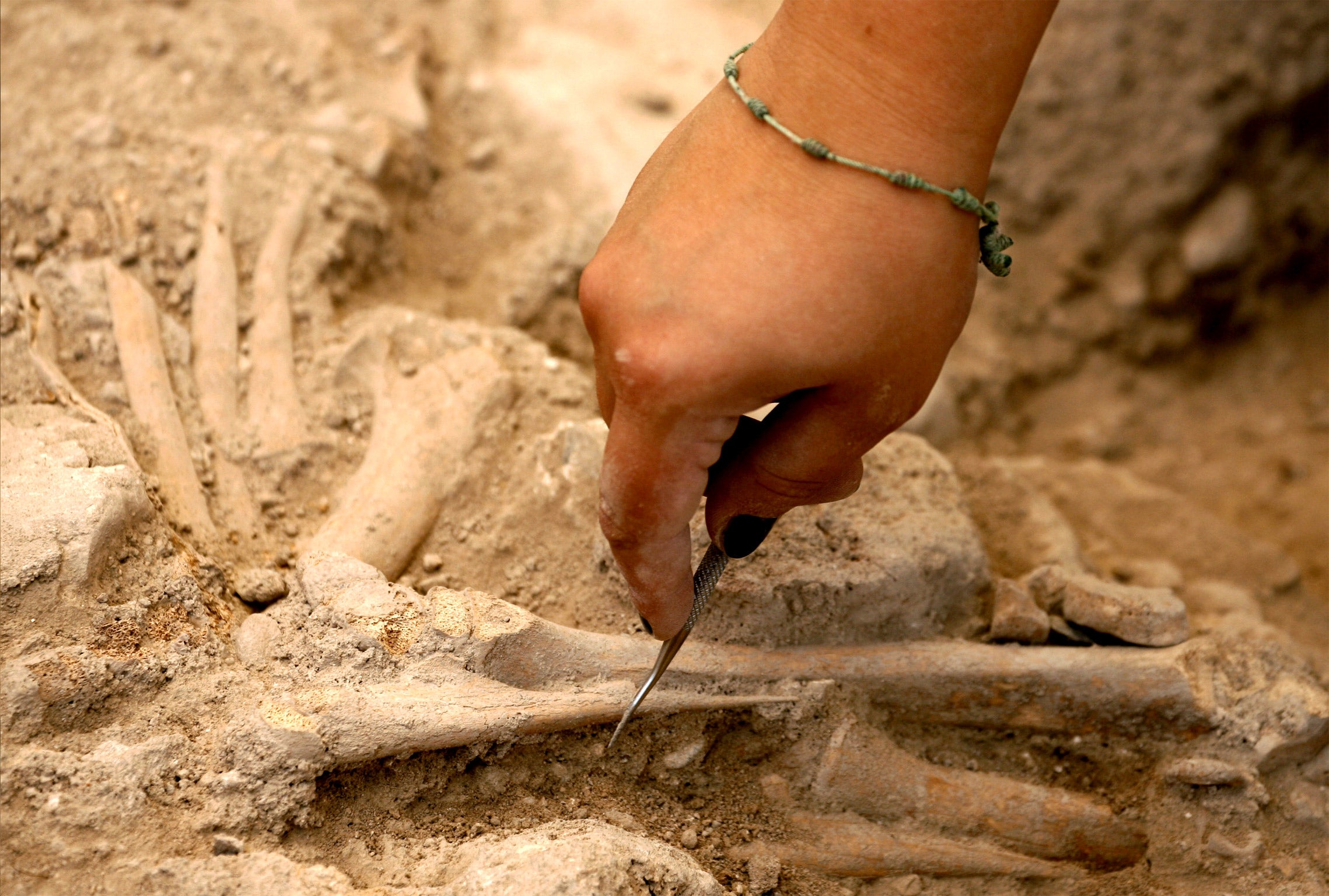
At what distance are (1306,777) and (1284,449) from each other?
145cm

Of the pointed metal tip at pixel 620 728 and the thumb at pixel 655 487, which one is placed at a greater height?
the thumb at pixel 655 487

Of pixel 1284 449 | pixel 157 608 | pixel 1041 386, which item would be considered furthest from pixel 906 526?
pixel 1284 449

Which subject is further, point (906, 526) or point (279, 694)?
point (906, 526)

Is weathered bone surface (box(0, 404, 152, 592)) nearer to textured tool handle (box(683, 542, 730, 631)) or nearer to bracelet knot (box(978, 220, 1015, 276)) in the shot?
textured tool handle (box(683, 542, 730, 631))

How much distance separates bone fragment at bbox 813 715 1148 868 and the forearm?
846 mm

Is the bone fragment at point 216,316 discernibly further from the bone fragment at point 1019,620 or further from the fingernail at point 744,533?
the bone fragment at point 1019,620

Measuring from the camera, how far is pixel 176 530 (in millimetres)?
1569

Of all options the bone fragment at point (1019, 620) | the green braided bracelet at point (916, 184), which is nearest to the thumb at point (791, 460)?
the green braided bracelet at point (916, 184)

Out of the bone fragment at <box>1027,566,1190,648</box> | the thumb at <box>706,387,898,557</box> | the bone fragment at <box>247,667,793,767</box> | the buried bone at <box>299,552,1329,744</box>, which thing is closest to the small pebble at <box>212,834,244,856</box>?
the bone fragment at <box>247,667,793,767</box>

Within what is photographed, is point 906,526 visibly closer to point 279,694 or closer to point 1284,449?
point 279,694

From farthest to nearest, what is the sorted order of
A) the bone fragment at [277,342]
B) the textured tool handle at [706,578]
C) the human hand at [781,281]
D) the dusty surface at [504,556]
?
the bone fragment at [277,342] < the textured tool handle at [706,578] < the dusty surface at [504,556] < the human hand at [781,281]

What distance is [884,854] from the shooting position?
1498 mm

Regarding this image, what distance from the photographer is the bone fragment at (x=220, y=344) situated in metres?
1.72

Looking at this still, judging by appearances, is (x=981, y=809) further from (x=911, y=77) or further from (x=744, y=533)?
(x=911, y=77)
